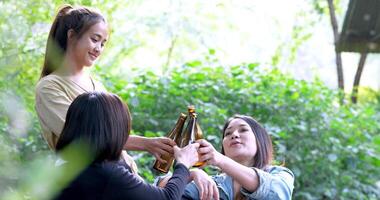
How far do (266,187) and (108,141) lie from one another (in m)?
0.60

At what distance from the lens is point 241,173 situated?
89.3 inches

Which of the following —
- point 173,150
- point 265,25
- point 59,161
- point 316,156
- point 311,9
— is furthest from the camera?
point 265,25

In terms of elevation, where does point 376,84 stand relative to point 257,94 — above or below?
below

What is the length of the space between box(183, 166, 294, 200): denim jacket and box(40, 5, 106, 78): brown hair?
0.59 metres

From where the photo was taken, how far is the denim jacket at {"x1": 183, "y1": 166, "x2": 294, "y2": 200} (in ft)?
7.48

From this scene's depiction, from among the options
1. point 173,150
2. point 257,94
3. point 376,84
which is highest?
point 173,150

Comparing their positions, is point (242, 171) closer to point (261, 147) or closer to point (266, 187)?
point (266, 187)

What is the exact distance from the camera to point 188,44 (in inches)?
380

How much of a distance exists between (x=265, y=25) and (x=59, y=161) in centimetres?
873

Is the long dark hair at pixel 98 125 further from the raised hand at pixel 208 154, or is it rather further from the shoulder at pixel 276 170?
the shoulder at pixel 276 170

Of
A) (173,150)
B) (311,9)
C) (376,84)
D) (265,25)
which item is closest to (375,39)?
(173,150)

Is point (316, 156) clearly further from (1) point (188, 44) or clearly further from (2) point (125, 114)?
(1) point (188, 44)

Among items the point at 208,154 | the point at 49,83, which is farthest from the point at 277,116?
the point at 49,83

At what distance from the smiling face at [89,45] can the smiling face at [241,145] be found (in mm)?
566
